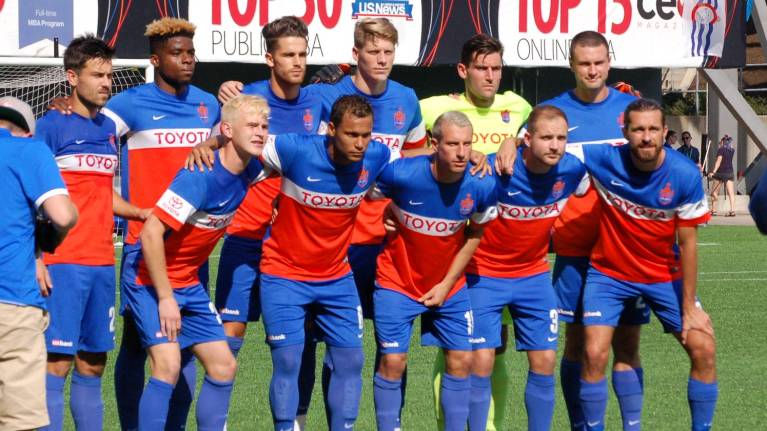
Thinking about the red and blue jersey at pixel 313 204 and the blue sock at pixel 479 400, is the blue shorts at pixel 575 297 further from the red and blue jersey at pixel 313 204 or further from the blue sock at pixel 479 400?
the red and blue jersey at pixel 313 204

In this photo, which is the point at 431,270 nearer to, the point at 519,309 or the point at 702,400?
the point at 519,309

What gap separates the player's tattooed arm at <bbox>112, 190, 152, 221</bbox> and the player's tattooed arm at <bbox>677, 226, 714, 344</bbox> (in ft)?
9.79

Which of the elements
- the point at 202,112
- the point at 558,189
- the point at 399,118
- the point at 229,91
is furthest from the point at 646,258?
the point at 202,112

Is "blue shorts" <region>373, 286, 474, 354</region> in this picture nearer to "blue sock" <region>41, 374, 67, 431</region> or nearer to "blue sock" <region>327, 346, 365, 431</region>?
"blue sock" <region>327, 346, 365, 431</region>

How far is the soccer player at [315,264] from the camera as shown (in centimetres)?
680

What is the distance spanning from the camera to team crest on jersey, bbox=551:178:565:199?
717cm

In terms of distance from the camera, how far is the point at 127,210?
267 inches

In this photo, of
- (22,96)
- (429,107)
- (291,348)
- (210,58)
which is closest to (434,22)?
(210,58)

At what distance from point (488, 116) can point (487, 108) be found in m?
0.05

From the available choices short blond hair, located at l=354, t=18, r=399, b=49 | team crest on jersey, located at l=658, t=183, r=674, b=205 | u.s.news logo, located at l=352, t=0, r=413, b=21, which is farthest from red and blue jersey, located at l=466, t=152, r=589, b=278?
u.s.news logo, located at l=352, t=0, r=413, b=21

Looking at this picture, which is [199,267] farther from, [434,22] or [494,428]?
[434,22]

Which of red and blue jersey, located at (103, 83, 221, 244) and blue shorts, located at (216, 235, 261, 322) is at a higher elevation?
red and blue jersey, located at (103, 83, 221, 244)

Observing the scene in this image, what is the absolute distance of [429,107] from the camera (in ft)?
25.6

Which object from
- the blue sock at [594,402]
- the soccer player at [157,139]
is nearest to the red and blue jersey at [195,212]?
the soccer player at [157,139]
